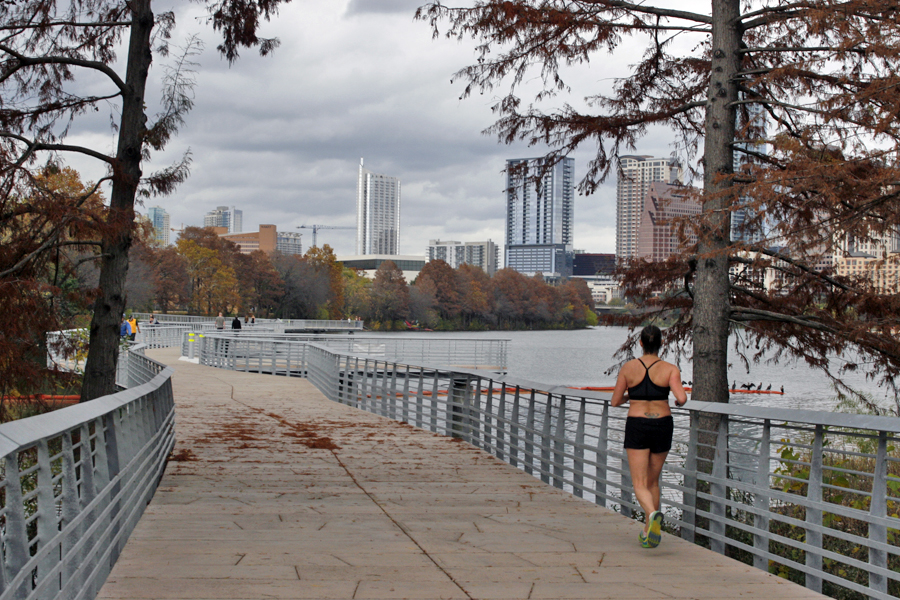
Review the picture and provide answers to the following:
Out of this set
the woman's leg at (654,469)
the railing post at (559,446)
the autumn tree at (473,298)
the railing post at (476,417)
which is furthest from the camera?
the autumn tree at (473,298)

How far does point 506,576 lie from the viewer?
5441 millimetres

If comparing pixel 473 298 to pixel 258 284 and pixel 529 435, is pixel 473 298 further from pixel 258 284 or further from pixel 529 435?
pixel 529 435

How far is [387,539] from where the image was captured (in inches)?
255

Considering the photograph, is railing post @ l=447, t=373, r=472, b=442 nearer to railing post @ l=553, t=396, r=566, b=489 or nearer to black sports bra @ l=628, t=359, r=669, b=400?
railing post @ l=553, t=396, r=566, b=489

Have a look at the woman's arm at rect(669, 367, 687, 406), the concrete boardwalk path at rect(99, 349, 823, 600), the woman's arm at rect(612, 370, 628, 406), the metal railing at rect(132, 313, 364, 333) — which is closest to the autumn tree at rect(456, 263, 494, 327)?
the metal railing at rect(132, 313, 364, 333)

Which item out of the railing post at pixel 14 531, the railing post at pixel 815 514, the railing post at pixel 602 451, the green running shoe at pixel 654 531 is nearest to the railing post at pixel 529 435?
the railing post at pixel 602 451

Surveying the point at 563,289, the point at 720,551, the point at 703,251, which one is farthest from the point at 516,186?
the point at 563,289

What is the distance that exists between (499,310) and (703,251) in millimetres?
139335

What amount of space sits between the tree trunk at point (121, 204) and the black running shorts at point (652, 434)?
29.3ft

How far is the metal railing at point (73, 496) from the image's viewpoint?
3494mm

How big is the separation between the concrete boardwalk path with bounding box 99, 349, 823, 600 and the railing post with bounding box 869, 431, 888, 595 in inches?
16.9

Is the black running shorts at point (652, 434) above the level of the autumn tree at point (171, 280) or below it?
below

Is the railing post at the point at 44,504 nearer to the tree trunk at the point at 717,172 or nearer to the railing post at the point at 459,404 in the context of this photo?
the railing post at the point at 459,404

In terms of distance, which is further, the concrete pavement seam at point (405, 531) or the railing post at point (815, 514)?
the railing post at point (815, 514)
